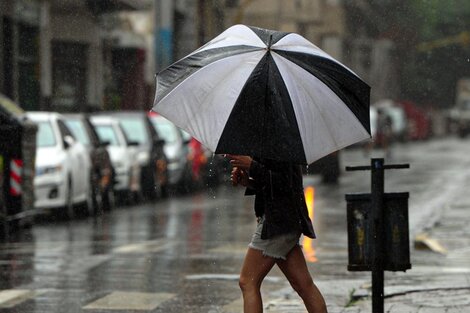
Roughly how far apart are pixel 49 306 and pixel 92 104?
105 ft

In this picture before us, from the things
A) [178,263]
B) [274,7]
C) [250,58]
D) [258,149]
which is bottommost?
[178,263]

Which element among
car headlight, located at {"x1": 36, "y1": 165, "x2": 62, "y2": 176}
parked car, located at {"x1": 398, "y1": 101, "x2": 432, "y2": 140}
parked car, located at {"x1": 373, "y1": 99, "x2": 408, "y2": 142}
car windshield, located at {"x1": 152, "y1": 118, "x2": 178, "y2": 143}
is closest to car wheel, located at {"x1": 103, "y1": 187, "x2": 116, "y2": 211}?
car headlight, located at {"x1": 36, "y1": 165, "x2": 62, "y2": 176}

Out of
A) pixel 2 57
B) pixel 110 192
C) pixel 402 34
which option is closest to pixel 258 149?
pixel 110 192

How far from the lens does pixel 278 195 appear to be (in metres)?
7.51

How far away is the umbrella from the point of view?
7.20 meters

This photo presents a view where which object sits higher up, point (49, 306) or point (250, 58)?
point (250, 58)

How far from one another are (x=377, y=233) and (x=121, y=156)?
→ 649 inches

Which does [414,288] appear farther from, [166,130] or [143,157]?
[166,130]

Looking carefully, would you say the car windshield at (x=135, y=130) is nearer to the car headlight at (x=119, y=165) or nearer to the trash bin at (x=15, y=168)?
the car headlight at (x=119, y=165)

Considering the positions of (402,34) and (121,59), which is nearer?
(121,59)

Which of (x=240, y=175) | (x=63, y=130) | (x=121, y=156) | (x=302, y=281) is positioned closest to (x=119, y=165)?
(x=121, y=156)

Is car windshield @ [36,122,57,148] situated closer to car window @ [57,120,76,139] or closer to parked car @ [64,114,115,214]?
car window @ [57,120,76,139]

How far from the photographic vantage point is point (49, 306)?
416 inches

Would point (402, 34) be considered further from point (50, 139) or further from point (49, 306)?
point (49, 306)
